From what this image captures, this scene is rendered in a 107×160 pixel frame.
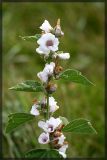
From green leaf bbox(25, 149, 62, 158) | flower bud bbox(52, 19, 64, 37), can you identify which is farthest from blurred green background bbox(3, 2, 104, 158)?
flower bud bbox(52, 19, 64, 37)

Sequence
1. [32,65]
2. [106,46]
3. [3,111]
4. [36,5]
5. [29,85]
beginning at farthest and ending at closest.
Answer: [36,5]
[106,46]
[32,65]
[3,111]
[29,85]

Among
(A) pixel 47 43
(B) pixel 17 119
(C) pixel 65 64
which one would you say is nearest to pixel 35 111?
(B) pixel 17 119

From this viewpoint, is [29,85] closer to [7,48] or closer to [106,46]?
[7,48]

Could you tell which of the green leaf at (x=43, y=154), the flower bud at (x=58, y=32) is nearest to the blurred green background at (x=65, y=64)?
the green leaf at (x=43, y=154)

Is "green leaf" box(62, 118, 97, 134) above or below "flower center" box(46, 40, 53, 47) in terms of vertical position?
below

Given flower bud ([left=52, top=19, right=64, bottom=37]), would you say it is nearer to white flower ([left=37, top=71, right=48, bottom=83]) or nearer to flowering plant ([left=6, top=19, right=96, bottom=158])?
flowering plant ([left=6, top=19, right=96, bottom=158])

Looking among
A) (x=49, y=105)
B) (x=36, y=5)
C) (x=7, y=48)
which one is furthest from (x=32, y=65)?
(x=49, y=105)

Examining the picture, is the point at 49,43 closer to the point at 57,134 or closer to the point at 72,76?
the point at 72,76
